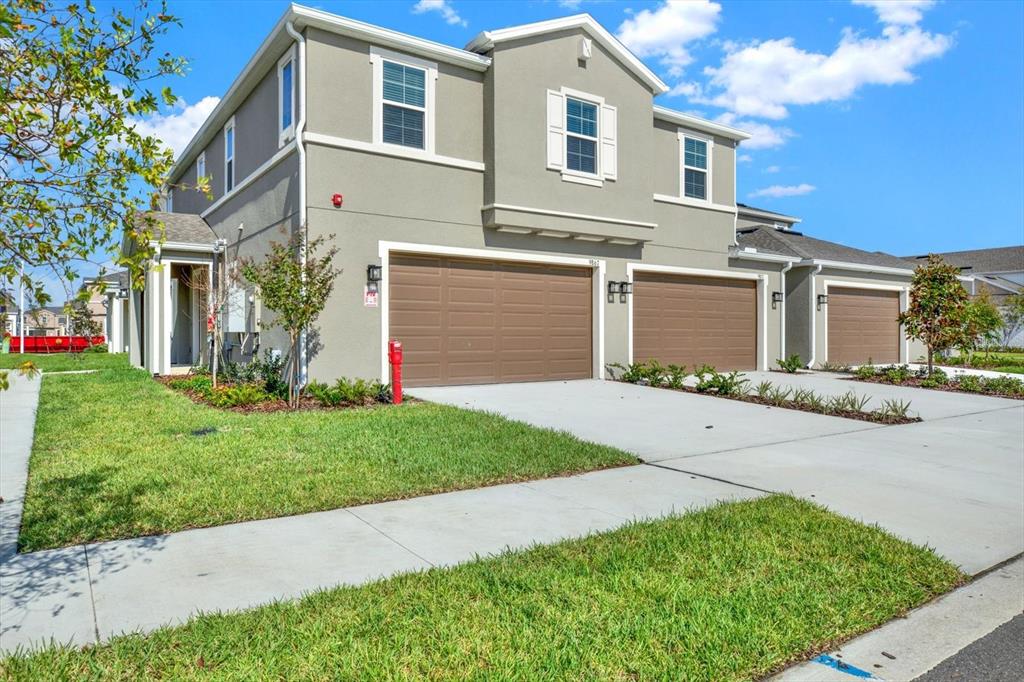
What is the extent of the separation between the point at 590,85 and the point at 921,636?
1222 cm

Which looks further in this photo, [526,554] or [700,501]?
[700,501]

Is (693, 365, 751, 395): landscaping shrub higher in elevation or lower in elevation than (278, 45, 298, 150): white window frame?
lower

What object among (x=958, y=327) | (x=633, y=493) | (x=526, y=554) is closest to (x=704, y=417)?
(x=633, y=493)

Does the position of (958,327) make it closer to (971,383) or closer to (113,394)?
(971,383)

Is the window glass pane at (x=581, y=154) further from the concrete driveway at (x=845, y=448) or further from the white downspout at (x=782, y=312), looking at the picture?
the white downspout at (x=782, y=312)

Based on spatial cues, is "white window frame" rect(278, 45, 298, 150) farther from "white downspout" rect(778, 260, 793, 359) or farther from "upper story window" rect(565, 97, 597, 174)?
"white downspout" rect(778, 260, 793, 359)

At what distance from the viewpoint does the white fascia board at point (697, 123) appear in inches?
598

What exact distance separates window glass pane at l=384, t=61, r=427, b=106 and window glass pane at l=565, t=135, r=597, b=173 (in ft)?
10.0

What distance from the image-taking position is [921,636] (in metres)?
3.23

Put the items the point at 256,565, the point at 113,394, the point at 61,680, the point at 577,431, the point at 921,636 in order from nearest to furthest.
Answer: the point at 61,680 < the point at 921,636 < the point at 256,565 < the point at 577,431 < the point at 113,394

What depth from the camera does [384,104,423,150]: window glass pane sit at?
11391 millimetres

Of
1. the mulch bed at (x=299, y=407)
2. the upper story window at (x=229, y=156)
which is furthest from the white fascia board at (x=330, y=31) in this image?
the mulch bed at (x=299, y=407)

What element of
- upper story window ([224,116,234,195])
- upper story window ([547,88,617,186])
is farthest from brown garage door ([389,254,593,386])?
upper story window ([224,116,234,195])

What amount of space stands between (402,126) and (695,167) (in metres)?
8.02
